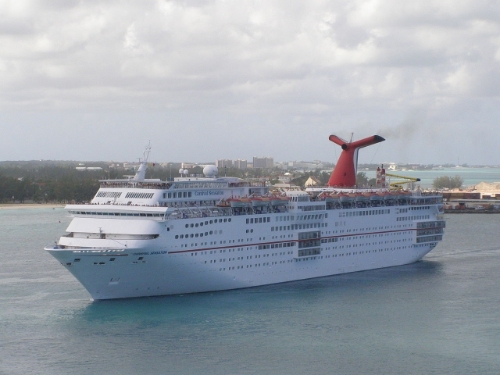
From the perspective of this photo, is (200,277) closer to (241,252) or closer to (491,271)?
(241,252)

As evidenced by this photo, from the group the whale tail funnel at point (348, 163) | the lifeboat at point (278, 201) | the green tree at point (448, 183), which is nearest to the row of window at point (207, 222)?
the lifeboat at point (278, 201)

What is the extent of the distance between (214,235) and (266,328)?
635cm

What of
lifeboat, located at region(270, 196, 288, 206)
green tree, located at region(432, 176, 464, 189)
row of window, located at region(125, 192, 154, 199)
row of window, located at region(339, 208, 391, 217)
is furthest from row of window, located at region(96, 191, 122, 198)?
green tree, located at region(432, 176, 464, 189)

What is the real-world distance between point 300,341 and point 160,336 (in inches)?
199

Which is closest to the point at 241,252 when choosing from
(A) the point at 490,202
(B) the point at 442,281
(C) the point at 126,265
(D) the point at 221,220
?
(D) the point at 221,220

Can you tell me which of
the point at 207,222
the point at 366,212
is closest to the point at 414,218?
the point at 366,212

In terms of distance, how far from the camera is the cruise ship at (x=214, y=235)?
34156 mm

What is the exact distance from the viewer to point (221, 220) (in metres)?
36.8

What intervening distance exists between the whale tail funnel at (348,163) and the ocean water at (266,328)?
871cm

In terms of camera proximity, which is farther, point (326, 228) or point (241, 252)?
point (326, 228)

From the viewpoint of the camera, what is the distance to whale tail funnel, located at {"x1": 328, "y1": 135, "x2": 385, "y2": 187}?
51.0 meters

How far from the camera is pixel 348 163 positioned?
5144 cm

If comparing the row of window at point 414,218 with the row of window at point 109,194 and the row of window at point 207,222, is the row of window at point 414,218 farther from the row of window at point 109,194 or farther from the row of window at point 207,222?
the row of window at point 109,194

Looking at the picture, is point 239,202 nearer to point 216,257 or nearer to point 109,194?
point 216,257
